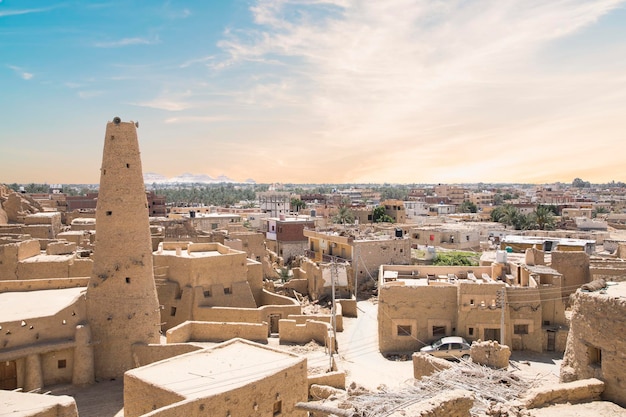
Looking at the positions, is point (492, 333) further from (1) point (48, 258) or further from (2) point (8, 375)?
(1) point (48, 258)

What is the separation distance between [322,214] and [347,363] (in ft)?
211

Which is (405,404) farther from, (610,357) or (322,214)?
(322,214)

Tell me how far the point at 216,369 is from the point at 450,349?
1015cm

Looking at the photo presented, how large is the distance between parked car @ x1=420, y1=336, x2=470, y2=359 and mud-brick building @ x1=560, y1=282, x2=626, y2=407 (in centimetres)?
946

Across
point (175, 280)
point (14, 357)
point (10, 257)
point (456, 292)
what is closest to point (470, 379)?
point (456, 292)

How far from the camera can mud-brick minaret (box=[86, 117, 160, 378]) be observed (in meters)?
17.1

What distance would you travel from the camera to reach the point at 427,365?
14086mm

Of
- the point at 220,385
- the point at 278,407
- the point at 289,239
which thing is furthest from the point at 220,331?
the point at 289,239

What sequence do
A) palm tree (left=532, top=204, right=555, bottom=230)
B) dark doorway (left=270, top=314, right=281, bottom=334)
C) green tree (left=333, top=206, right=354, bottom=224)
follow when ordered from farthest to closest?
green tree (left=333, top=206, right=354, bottom=224) < palm tree (left=532, top=204, right=555, bottom=230) < dark doorway (left=270, top=314, right=281, bottom=334)

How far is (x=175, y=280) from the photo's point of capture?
22.2 m

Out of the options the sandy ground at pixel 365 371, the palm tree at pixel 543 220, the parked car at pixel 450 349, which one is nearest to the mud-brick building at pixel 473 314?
the sandy ground at pixel 365 371

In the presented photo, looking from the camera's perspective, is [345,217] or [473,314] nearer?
[473,314]

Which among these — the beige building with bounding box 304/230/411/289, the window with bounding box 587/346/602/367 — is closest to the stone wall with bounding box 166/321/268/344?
the window with bounding box 587/346/602/367

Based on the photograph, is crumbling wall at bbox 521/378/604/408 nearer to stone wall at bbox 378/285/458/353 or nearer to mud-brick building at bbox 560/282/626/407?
mud-brick building at bbox 560/282/626/407
